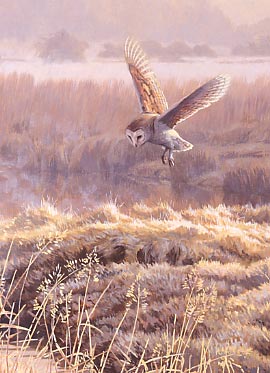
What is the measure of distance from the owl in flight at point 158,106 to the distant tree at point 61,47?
22 cm

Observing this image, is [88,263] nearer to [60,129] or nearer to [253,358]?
[60,129]

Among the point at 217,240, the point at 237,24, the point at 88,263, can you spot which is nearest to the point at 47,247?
the point at 88,263

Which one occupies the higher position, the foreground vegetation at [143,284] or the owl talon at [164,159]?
the owl talon at [164,159]

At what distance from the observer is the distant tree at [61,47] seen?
2.79 meters

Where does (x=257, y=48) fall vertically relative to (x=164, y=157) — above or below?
above

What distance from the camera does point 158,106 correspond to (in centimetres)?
268

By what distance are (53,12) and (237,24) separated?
787 millimetres

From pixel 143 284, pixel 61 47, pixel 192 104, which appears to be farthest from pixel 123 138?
pixel 143 284

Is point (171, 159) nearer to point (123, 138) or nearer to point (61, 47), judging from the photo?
point (123, 138)

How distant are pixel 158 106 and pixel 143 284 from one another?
74cm

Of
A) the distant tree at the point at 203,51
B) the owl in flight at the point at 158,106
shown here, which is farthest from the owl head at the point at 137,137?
the distant tree at the point at 203,51

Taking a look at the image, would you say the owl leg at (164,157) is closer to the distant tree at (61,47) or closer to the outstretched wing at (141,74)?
the outstretched wing at (141,74)

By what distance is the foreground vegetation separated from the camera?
2.28 meters

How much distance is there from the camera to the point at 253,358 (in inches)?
84.7
